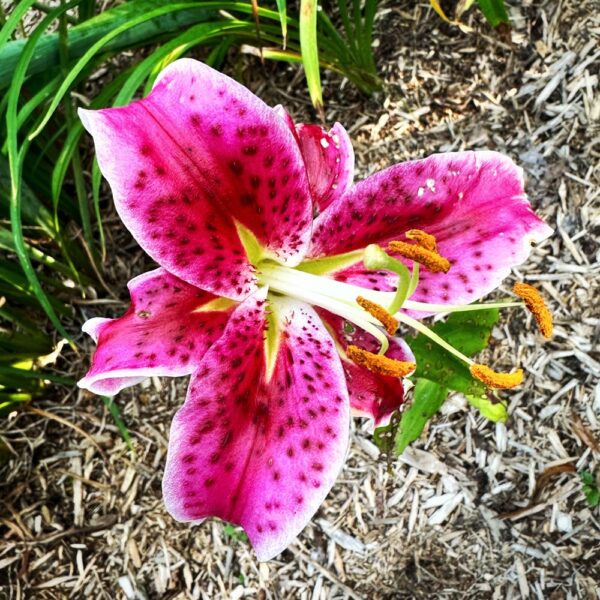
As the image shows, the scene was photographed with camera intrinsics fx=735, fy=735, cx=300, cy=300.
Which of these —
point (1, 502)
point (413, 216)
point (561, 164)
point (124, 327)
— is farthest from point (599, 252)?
point (1, 502)

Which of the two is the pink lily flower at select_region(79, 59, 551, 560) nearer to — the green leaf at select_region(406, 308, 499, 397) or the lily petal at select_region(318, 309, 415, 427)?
the lily petal at select_region(318, 309, 415, 427)

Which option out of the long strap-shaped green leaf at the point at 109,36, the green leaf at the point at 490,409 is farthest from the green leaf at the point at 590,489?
the long strap-shaped green leaf at the point at 109,36

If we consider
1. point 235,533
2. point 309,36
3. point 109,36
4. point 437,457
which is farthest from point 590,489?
point 109,36

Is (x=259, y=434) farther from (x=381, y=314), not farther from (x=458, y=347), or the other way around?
(x=458, y=347)

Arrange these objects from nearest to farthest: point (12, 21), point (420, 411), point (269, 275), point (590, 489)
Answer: point (269, 275) → point (12, 21) → point (420, 411) → point (590, 489)

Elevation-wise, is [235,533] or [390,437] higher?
[390,437]

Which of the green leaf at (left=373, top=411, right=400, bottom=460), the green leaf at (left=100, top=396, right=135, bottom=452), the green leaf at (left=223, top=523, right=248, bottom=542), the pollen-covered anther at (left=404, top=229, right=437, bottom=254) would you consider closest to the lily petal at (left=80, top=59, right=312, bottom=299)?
the pollen-covered anther at (left=404, top=229, right=437, bottom=254)

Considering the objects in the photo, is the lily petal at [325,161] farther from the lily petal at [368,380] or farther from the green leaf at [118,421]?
the green leaf at [118,421]
